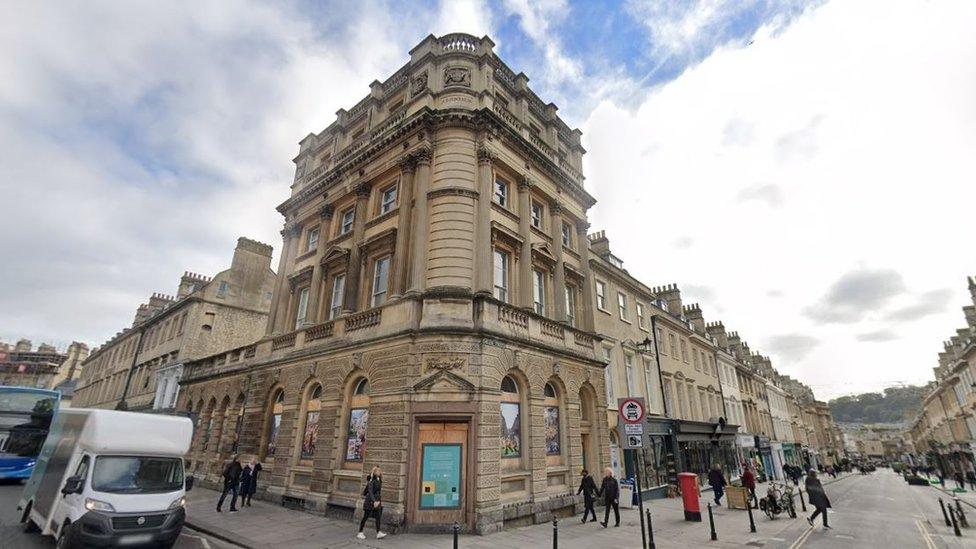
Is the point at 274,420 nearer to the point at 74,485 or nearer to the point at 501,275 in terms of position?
the point at 74,485

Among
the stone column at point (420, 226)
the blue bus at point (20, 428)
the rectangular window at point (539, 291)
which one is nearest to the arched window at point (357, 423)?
the stone column at point (420, 226)

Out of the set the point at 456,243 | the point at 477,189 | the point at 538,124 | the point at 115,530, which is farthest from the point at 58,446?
A: the point at 538,124

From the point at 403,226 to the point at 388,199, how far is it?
312 centimetres

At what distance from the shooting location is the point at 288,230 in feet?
76.6

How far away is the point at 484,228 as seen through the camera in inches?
601

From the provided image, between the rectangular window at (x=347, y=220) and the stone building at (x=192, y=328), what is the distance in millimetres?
18204

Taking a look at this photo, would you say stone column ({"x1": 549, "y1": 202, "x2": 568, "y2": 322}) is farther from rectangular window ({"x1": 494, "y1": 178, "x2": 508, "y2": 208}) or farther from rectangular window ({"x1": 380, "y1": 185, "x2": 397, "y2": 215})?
rectangular window ({"x1": 380, "y1": 185, "x2": 397, "y2": 215})

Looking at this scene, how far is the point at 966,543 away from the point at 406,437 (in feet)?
51.8

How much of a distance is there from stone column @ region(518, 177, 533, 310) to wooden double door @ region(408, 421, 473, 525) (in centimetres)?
555

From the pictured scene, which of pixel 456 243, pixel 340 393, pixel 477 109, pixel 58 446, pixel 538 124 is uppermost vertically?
pixel 538 124

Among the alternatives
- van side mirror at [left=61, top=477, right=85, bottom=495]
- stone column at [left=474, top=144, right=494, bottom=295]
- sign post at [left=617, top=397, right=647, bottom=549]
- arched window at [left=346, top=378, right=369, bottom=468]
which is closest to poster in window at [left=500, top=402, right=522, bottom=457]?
stone column at [left=474, top=144, right=494, bottom=295]

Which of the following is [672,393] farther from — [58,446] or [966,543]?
[58,446]

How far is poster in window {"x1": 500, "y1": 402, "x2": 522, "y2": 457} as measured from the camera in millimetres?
13547

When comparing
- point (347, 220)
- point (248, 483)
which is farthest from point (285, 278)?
point (248, 483)
